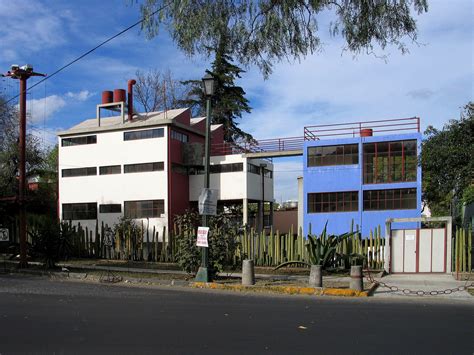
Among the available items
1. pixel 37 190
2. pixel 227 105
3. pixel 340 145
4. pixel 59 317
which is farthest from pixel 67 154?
pixel 59 317

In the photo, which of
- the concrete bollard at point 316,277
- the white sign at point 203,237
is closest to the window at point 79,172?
the white sign at point 203,237

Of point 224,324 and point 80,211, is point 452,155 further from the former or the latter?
point 80,211

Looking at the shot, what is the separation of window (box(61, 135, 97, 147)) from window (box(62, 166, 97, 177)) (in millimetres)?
2042

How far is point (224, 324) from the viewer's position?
26.7ft

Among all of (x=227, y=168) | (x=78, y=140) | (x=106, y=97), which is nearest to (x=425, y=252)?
(x=227, y=168)

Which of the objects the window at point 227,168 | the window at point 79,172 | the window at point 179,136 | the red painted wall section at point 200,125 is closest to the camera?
the window at point 179,136

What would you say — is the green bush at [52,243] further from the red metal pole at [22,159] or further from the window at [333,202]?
the window at [333,202]

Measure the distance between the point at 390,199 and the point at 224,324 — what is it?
94.9 feet

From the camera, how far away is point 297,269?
742 inches

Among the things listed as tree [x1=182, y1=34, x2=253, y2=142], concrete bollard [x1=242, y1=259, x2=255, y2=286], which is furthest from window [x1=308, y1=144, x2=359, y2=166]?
concrete bollard [x1=242, y1=259, x2=255, y2=286]

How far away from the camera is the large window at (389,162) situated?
3447 centimetres

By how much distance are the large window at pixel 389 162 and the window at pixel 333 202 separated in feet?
5.19

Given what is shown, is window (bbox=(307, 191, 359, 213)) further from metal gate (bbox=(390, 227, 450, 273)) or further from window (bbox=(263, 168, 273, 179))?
metal gate (bbox=(390, 227, 450, 273))

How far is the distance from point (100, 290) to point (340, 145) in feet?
85.6
